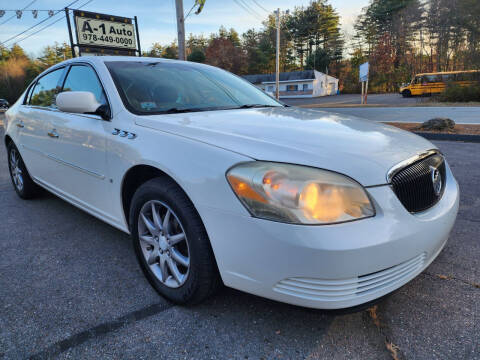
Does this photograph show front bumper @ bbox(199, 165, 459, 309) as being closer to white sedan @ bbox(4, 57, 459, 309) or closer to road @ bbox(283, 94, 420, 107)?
white sedan @ bbox(4, 57, 459, 309)

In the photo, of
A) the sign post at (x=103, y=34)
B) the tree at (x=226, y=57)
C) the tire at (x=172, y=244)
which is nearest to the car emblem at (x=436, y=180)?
the tire at (x=172, y=244)

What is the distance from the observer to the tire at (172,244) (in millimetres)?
1646

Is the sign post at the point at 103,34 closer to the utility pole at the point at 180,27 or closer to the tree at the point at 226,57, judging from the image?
the utility pole at the point at 180,27

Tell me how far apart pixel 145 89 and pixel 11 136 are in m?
2.46

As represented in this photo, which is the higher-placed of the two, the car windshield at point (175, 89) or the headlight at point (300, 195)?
the car windshield at point (175, 89)

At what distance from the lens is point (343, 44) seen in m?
63.5

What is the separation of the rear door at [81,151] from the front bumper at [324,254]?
43.5 inches

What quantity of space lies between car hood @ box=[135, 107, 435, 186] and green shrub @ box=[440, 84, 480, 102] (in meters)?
22.4

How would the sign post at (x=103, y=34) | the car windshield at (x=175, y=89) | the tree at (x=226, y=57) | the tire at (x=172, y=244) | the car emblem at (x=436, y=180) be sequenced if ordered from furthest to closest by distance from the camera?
the tree at (x=226, y=57)
the sign post at (x=103, y=34)
the car windshield at (x=175, y=89)
the car emblem at (x=436, y=180)
the tire at (x=172, y=244)

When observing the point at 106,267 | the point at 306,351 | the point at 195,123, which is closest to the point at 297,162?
the point at 195,123

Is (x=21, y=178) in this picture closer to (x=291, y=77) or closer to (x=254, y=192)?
(x=254, y=192)

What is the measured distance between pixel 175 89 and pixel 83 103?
2.19 feet

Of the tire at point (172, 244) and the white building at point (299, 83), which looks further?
the white building at point (299, 83)

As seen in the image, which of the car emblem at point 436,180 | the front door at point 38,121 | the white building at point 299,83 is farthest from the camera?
the white building at point 299,83
